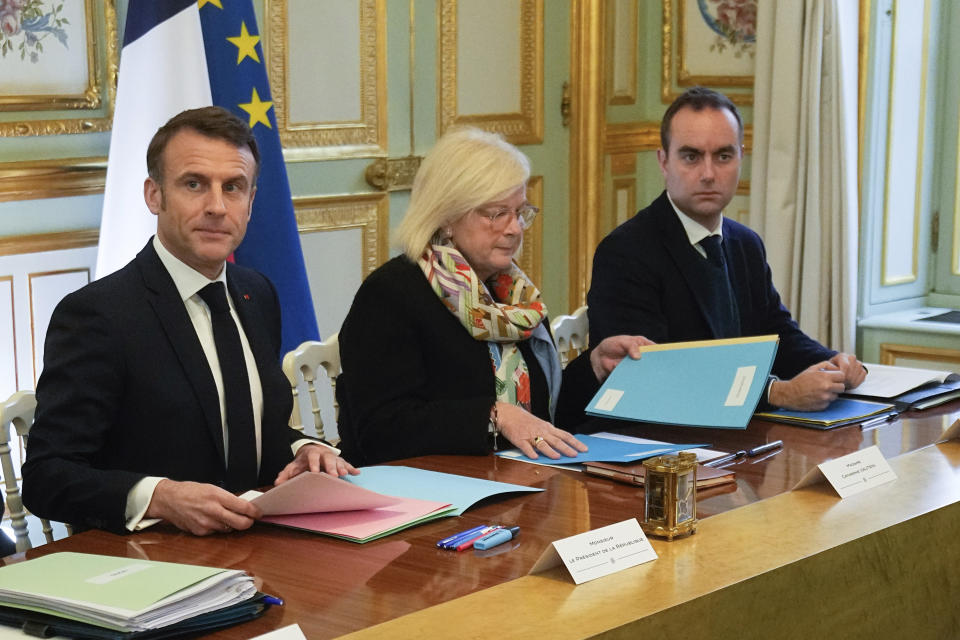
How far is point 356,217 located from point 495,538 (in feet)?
10.1

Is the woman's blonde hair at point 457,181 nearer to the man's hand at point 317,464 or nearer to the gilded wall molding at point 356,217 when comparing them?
the man's hand at point 317,464

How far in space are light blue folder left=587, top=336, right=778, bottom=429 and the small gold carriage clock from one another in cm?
53

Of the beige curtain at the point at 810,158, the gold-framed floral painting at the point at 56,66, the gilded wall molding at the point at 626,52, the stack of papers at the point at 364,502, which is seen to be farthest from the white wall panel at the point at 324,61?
the stack of papers at the point at 364,502

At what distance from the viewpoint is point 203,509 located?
180 centimetres

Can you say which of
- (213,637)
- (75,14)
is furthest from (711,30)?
(213,637)

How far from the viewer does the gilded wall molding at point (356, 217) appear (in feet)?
15.0

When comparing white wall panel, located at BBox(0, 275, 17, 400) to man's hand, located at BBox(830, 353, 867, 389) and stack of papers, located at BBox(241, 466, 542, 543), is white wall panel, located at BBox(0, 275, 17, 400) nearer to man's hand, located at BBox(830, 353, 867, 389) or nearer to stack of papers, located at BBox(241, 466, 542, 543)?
stack of papers, located at BBox(241, 466, 542, 543)

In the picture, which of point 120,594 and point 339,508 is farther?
point 339,508

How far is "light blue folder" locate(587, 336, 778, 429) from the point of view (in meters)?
2.36

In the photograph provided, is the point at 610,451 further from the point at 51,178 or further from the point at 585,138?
the point at 585,138

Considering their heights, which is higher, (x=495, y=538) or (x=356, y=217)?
(x=356, y=217)

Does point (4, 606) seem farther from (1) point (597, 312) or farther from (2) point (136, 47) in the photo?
(2) point (136, 47)

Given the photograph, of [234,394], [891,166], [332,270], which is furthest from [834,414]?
[891,166]

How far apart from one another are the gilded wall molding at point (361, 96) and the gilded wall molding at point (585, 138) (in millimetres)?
1043
